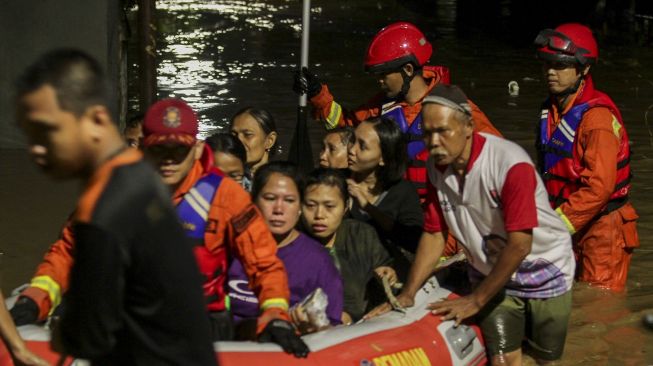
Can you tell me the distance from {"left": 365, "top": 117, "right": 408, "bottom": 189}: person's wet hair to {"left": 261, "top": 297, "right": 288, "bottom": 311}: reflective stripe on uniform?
201 centimetres

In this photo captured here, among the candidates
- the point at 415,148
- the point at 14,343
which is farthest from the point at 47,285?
the point at 415,148

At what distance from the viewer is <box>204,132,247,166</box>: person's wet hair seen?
609cm

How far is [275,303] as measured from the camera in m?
4.33

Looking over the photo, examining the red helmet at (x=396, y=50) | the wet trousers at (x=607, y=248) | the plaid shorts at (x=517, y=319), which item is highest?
the red helmet at (x=396, y=50)

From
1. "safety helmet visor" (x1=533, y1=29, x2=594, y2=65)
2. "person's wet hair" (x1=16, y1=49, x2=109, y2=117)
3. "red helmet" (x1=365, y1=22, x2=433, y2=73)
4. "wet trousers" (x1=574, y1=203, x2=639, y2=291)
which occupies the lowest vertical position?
"wet trousers" (x1=574, y1=203, x2=639, y2=291)

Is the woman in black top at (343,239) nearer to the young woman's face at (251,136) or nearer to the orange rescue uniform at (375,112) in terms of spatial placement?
the orange rescue uniform at (375,112)

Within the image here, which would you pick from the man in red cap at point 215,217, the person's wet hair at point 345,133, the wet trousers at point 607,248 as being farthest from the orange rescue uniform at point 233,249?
the wet trousers at point 607,248

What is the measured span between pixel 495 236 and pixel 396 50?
1957 millimetres

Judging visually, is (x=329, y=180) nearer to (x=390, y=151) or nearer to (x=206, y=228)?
(x=390, y=151)

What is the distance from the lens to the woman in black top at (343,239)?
18.7ft

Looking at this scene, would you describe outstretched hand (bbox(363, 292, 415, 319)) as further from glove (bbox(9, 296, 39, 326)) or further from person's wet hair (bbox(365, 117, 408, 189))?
glove (bbox(9, 296, 39, 326))

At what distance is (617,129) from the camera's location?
6.74 metres

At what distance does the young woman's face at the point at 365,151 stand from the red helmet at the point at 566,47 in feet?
3.93

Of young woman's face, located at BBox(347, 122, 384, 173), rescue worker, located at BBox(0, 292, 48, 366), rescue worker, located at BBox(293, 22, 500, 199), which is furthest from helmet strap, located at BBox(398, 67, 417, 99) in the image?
rescue worker, located at BBox(0, 292, 48, 366)
